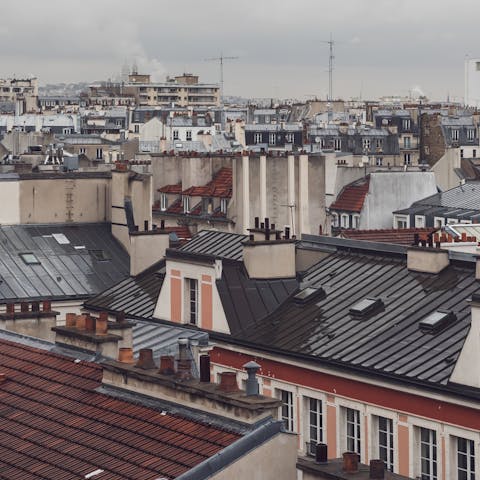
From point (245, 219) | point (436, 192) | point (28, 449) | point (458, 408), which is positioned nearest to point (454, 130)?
point (436, 192)

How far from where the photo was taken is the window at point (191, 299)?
39.0 m

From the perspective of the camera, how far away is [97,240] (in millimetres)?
51906

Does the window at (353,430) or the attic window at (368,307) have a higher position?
the attic window at (368,307)

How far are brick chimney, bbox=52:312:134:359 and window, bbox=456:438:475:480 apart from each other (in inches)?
238

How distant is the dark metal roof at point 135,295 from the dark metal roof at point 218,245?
3.78ft

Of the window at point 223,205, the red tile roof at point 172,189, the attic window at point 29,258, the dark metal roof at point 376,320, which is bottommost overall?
the dark metal roof at point 376,320

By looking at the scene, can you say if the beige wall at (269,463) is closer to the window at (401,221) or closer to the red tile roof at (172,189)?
the red tile roof at (172,189)

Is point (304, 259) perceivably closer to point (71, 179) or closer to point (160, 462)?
point (71, 179)

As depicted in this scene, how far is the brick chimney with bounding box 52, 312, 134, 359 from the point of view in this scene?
25656 millimetres

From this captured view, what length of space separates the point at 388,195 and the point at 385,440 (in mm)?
45712

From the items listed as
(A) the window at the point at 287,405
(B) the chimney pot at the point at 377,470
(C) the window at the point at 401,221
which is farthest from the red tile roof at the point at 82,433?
(C) the window at the point at 401,221

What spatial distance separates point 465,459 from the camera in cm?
2939

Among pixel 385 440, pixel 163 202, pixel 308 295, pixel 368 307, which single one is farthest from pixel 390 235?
pixel 385 440

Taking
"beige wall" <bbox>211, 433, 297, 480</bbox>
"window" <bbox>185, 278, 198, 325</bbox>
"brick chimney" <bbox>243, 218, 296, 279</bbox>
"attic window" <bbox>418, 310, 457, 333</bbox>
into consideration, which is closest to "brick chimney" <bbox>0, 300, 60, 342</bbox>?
"attic window" <bbox>418, 310, 457, 333</bbox>
